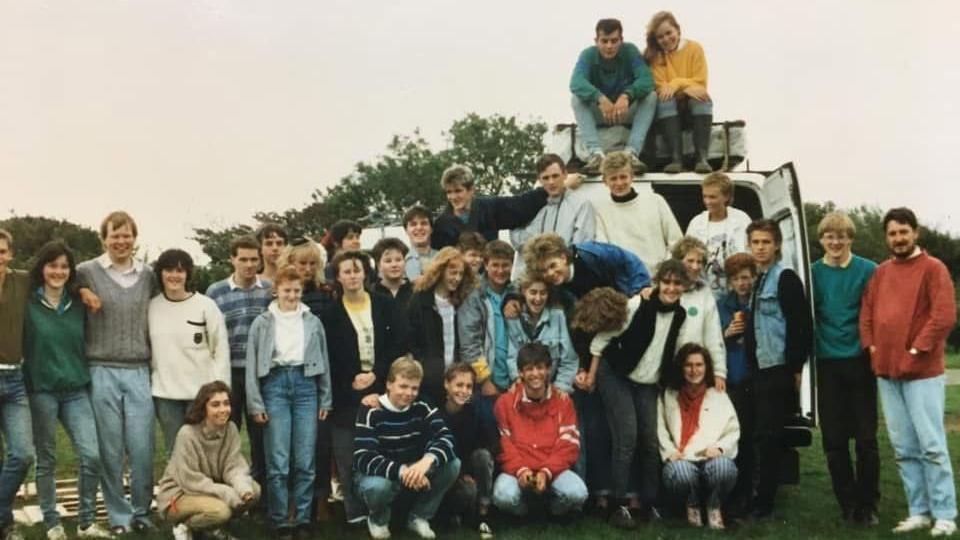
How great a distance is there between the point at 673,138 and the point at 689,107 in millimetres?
299

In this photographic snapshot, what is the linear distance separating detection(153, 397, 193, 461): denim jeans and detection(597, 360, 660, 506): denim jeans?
2580 mm

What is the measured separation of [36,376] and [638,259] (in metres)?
3.71

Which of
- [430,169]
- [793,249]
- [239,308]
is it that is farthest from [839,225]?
[430,169]

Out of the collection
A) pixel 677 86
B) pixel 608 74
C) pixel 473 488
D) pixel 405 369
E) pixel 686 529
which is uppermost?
pixel 608 74

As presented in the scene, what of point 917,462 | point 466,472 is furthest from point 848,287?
point 466,472

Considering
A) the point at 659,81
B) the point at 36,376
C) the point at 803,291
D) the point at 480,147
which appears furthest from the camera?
the point at 480,147

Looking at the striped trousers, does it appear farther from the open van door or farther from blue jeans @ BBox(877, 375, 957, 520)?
blue jeans @ BBox(877, 375, 957, 520)

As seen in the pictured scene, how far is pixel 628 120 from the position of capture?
8031 mm

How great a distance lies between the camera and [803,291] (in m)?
6.42

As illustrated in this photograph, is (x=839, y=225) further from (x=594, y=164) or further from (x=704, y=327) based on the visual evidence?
(x=594, y=164)

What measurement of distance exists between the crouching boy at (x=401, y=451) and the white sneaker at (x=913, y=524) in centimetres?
263

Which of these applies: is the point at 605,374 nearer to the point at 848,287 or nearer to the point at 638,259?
the point at 638,259

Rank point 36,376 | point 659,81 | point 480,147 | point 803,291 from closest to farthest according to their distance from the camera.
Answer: point 36,376, point 803,291, point 659,81, point 480,147

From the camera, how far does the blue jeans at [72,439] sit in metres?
6.10
